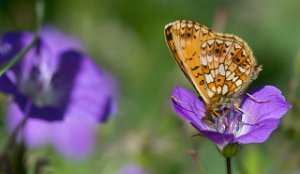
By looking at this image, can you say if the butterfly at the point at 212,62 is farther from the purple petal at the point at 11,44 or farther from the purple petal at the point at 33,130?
the purple petal at the point at 33,130

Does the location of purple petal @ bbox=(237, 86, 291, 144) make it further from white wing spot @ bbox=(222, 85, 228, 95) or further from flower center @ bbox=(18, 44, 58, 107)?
flower center @ bbox=(18, 44, 58, 107)

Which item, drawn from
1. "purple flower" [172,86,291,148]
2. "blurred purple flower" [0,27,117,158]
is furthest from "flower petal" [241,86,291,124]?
"blurred purple flower" [0,27,117,158]

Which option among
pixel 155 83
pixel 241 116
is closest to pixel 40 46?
pixel 241 116

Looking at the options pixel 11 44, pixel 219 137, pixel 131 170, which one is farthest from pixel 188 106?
pixel 131 170

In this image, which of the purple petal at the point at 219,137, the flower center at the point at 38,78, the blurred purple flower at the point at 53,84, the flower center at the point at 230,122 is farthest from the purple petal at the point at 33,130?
the purple petal at the point at 219,137

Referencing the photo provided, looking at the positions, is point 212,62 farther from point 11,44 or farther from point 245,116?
point 11,44

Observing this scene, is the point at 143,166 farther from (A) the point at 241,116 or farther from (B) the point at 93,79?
(A) the point at 241,116
